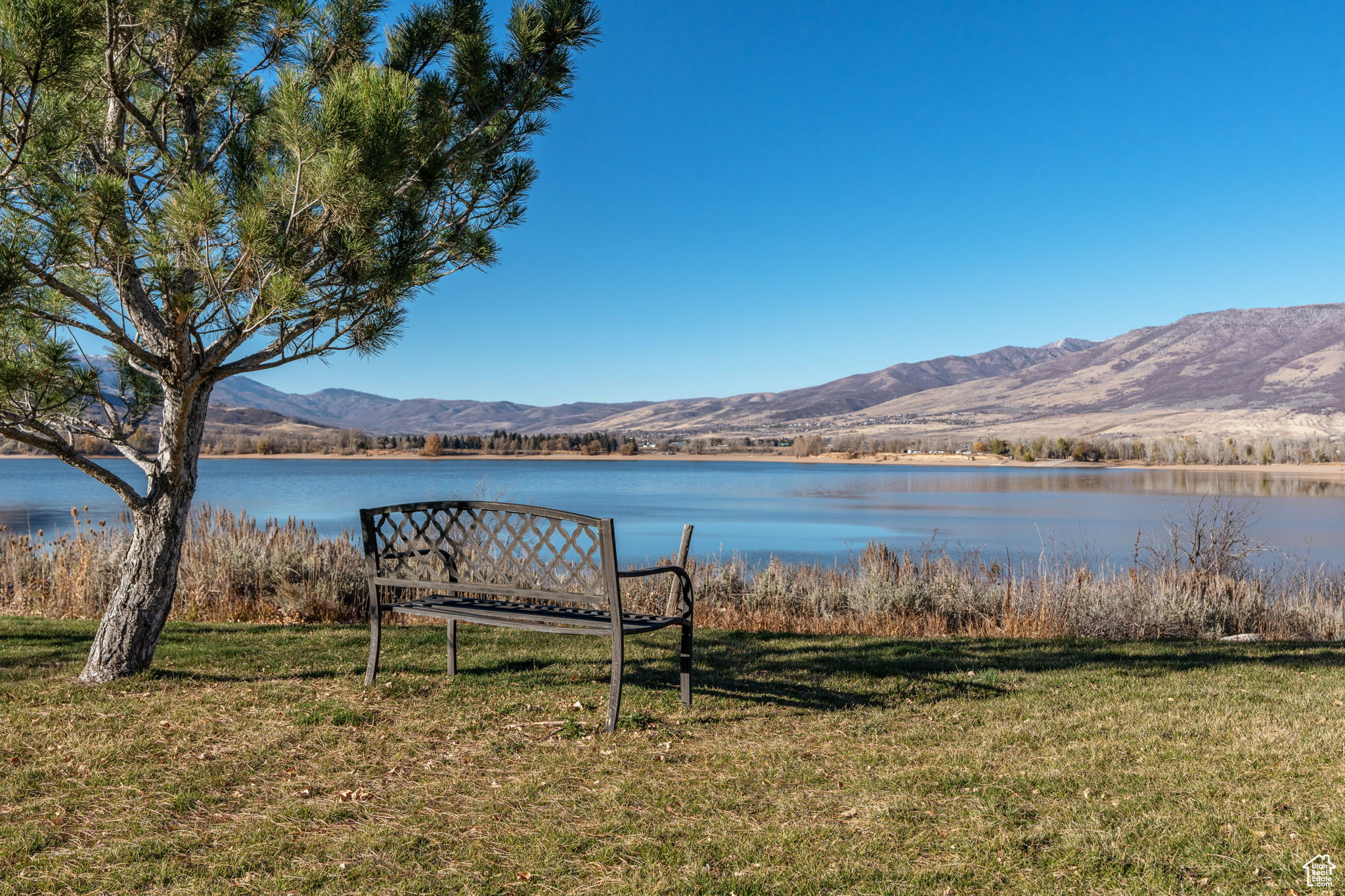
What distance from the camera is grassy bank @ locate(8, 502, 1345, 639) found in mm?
8492

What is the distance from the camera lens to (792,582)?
9.79 meters

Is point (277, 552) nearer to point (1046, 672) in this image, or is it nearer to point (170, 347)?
point (170, 347)

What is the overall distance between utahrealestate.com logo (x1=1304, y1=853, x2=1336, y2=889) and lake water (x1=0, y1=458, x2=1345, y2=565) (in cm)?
725

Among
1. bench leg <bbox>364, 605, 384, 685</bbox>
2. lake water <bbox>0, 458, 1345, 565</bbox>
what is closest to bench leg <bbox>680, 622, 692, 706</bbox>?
bench leg <bbox>364, 605, 384, 685</bbox>

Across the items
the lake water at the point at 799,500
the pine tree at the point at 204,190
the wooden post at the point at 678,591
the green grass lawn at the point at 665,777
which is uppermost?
the pine tree at the point at 204,190

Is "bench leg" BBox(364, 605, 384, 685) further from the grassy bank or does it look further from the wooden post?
the grassy bank

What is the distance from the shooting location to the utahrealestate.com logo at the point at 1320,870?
265 centimetres

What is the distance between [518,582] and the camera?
553 cm

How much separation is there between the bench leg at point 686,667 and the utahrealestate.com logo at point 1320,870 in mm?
2980

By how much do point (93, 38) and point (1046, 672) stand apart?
7.06 meters

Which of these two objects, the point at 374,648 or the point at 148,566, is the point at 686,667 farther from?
the point at 148,566

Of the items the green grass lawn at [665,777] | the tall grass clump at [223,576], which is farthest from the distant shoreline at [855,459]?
the green grass lawn at [665,777]

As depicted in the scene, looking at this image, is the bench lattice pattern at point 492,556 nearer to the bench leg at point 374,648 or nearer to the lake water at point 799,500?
the bench leg at point 374,648

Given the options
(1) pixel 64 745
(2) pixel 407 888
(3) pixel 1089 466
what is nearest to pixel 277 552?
(1) pixel 64 745
